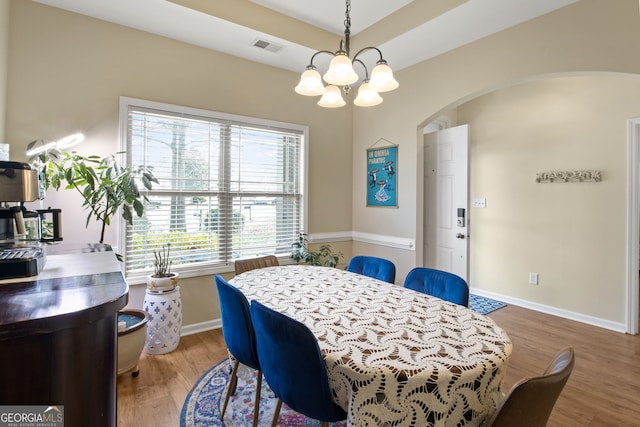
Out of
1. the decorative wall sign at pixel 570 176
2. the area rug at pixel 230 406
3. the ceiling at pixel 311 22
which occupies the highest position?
the ceiling at pixel 311 22

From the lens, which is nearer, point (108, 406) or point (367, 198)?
point (108, 406)

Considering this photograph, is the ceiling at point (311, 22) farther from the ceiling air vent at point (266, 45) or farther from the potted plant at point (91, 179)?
the potted plant at point (91, 179)

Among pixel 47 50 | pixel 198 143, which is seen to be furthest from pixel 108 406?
pixel 47 50

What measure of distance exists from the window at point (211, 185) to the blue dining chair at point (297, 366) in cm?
195

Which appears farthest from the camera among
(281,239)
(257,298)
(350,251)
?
(350,251)

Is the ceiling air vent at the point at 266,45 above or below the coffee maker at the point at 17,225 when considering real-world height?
above

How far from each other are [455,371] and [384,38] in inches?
116

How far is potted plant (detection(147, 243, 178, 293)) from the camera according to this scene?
2.63 m

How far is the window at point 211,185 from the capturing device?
2.85m

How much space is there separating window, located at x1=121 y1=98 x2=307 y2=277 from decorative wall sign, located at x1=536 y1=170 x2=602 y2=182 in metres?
2.89

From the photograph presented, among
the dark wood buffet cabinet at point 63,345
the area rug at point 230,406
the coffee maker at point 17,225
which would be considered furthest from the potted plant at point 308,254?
the dark wood buffet cabinet at point 63,345

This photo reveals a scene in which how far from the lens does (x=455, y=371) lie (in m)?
1.10

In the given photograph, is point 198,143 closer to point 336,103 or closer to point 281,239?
point 281,239

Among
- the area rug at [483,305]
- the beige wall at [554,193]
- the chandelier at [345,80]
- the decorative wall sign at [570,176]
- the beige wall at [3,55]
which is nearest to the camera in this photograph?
the chandelier at [345,80]
